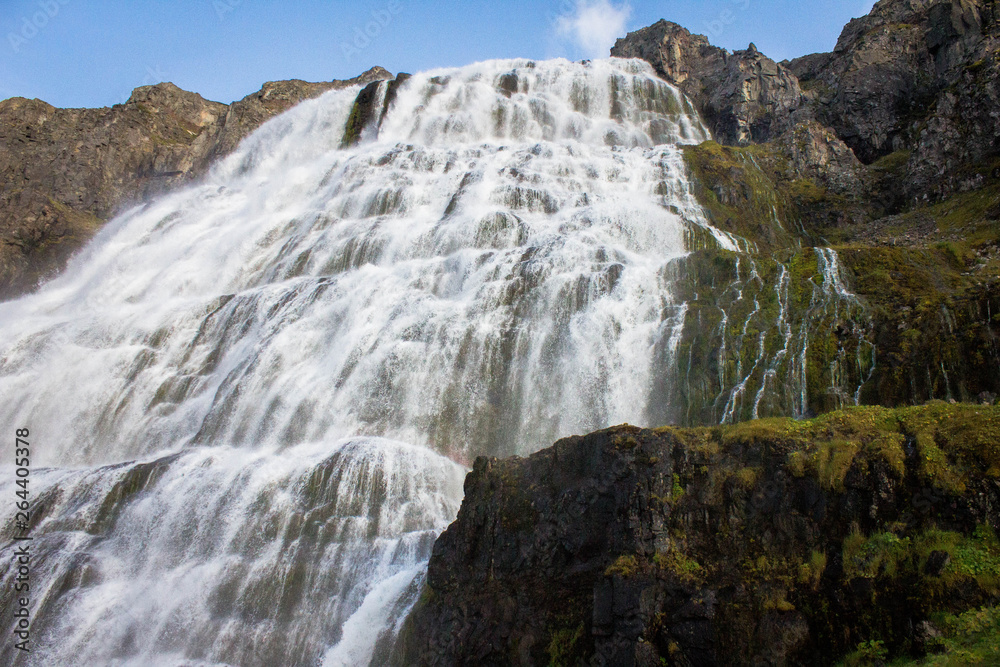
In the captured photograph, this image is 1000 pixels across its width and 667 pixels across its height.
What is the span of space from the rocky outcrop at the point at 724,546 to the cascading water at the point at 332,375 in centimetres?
276

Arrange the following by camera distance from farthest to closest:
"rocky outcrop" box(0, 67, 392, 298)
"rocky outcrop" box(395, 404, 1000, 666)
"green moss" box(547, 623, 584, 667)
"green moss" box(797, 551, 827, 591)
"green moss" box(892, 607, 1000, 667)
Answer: "rocky outcrop" box(0, 67, 392, 298) → "green moss" box(547, 623, 584, 667) → "green moss" box(797, 551, 827, 591) → "rocky outcrop" box(395, 404, 1000, 666) → "green moss" box(892, 607, 1000, 667)

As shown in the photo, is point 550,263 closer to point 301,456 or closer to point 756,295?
point 756,295

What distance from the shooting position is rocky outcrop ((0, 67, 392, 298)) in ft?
126

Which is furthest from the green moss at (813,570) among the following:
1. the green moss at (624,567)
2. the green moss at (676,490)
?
the green moss at (624,567)

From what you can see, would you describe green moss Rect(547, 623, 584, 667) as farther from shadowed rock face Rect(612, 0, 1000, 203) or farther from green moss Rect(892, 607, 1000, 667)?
shadowed rock face Rect(612, 0, 1000, 203)

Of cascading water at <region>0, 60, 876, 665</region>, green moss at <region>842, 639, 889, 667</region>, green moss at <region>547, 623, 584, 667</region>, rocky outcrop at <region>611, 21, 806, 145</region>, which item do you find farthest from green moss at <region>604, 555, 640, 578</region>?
rocky outcrop at <region>611, 21, 806, 145</region>

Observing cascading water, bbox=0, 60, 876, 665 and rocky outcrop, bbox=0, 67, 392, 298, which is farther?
rocky outcrop, bbox=0, 67, 392, 298

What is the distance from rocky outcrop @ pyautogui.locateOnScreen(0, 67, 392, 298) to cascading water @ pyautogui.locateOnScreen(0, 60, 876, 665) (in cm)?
605

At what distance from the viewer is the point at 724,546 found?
8.14 m

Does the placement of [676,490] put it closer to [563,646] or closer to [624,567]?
[624,567]

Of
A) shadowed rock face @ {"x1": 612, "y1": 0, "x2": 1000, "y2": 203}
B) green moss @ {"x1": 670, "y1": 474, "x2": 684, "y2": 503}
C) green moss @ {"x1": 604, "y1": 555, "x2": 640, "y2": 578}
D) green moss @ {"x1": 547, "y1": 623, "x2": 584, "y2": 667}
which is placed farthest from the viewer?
shadowed rock face @ {"x1": 612, "y1": 0, "x2": 1000, "y2": 203}

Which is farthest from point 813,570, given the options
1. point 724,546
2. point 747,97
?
point 747,97

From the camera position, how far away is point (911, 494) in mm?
7266

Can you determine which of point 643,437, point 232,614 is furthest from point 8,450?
point 643,437
